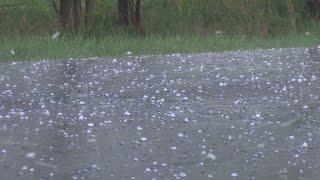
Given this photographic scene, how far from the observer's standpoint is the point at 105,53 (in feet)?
23.7

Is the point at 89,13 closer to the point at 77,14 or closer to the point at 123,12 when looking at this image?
the point at 77,14

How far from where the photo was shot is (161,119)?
4328 millimetres

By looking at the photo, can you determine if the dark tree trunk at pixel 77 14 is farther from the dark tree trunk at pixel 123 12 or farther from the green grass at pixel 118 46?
the green grass at pixel 118 46

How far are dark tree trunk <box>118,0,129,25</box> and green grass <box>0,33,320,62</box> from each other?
288cm

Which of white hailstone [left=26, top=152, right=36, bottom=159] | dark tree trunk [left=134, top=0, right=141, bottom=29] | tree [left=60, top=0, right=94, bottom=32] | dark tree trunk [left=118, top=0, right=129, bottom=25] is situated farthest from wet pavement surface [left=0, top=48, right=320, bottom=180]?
dark tree trunk [left=118, top=0, right=129, bottom=25]

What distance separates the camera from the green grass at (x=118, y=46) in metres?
7.12

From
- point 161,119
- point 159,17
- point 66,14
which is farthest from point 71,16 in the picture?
point 161,119

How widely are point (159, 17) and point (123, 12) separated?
3.56ft

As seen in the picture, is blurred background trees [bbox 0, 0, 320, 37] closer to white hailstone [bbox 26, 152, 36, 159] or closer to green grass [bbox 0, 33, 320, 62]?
green grass [bbox 0, 33, 320, 62]

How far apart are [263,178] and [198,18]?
320 inches

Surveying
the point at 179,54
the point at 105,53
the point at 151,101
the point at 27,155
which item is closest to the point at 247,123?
the point at 151,101

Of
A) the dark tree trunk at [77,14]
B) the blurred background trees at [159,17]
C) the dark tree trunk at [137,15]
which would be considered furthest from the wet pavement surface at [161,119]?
the dark tree trunk at [137,15]

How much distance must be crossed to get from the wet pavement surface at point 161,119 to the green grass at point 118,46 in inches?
31.7

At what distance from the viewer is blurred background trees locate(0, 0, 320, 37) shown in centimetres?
1032
